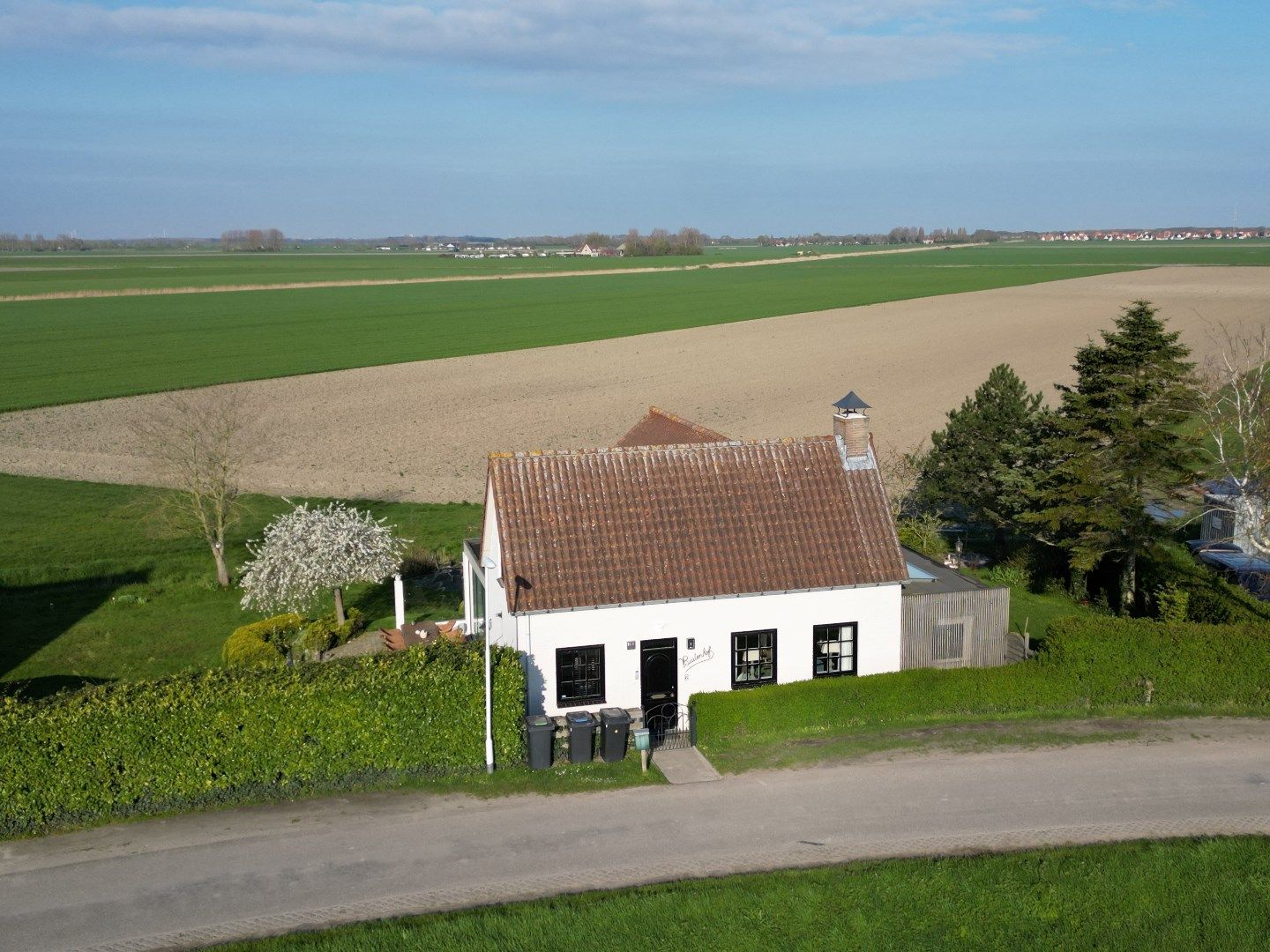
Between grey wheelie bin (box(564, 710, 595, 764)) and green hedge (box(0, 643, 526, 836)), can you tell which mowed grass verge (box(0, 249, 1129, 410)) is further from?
grey wheelie bin (box(564, 710, 595, 764))

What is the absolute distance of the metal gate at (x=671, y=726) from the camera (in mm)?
19625

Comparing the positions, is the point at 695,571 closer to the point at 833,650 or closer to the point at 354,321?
the point at 833,650

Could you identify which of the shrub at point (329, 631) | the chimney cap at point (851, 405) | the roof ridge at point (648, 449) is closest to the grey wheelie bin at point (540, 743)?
the roof ridge at point (648, 449)

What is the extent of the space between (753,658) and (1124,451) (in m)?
11.6

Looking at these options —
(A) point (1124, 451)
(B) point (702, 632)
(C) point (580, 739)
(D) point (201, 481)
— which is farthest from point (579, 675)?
(D) point (201, 481)

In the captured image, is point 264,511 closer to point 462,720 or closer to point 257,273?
point 462,720

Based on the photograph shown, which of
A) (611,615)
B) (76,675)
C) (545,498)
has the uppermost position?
(545,498)

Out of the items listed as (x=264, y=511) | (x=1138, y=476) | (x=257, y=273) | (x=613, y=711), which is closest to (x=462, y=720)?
(x=613, y=711)

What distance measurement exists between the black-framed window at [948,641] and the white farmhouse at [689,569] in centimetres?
98

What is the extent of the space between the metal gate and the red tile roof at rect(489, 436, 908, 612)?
2087 mm

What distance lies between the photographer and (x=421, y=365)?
2901 inches

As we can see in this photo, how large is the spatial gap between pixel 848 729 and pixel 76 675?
16015 millimetres

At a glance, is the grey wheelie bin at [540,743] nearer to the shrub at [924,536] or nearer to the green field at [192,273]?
the shrub at [924,536]

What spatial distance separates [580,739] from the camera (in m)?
18.8
